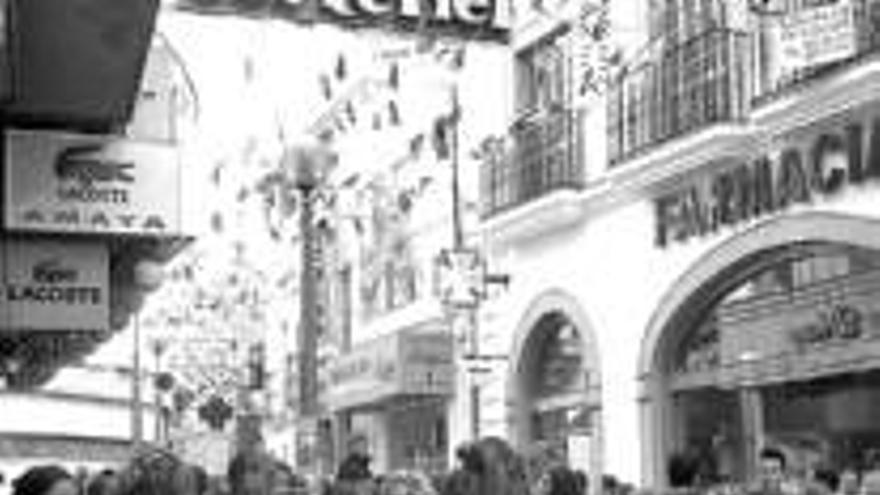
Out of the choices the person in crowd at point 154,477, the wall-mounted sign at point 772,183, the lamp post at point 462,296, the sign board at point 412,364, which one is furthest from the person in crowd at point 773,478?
the sign board at point 412,364

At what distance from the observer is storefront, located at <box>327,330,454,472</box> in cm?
2567

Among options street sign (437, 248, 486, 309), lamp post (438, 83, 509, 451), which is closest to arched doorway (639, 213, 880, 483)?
lamp post (438, 83, 509, 451)

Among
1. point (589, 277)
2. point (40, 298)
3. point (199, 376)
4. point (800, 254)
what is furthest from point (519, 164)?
point (199, 376)

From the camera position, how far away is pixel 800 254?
17.5 metres

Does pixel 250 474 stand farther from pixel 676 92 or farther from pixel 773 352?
pixel 676 92

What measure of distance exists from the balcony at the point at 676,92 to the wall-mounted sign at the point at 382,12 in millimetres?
5527

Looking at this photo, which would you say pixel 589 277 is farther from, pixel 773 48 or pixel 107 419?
pixel 107 419

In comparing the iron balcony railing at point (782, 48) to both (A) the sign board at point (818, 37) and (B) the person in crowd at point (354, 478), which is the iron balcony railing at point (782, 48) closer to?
(A) the sign board at point (818, 37)

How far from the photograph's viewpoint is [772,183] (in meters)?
17.4

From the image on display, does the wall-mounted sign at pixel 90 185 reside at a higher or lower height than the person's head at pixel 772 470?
higher

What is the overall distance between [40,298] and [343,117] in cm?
1934

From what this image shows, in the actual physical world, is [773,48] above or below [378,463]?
above

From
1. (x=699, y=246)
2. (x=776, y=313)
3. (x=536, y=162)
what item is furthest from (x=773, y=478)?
(x=536, y=162)

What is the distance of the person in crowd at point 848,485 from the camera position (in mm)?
13387
